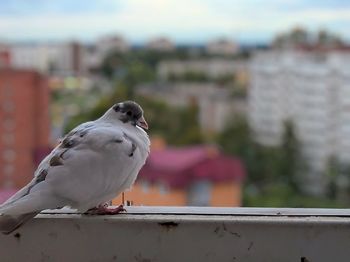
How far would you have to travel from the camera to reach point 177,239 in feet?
1.72

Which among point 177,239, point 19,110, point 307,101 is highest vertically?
point 177,239

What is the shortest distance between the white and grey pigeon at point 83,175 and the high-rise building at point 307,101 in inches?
308

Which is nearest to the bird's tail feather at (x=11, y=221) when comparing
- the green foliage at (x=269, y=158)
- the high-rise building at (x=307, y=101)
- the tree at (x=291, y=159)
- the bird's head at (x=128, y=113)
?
the bird's head at (x=128, y=113)

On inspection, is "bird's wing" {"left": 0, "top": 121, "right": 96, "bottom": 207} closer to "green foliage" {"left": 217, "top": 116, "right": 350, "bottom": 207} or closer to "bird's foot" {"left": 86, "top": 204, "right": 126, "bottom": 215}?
"bird's foot" {"left": 86, "top": 204, "right": 126, "bottom": 215}

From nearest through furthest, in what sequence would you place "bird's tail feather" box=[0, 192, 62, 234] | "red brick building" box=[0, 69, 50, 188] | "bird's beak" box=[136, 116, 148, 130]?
"bird's tail feather" box=[0, 192, 62, 234] → "bird's beak" box=[136, 116, 148, 130] → "red brick building" box=[0, 69, 50, 188]

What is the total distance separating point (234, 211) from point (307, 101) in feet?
33.1

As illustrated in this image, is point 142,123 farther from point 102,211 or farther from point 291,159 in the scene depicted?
point 291,159

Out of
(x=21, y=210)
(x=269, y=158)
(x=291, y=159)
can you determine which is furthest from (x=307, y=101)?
(x=21, y=210)

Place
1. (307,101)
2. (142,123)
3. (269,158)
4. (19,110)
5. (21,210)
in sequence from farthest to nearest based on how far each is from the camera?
(307,101)
(269,158)
(19,110)
(142,123)
(21,210)

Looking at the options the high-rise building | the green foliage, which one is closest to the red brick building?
the green foliage

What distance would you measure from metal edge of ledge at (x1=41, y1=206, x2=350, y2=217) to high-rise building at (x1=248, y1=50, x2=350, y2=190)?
25.6ft

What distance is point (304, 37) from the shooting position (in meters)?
11.1

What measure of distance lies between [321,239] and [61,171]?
21 cm

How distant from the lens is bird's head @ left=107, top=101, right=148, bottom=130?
23.4 inches
